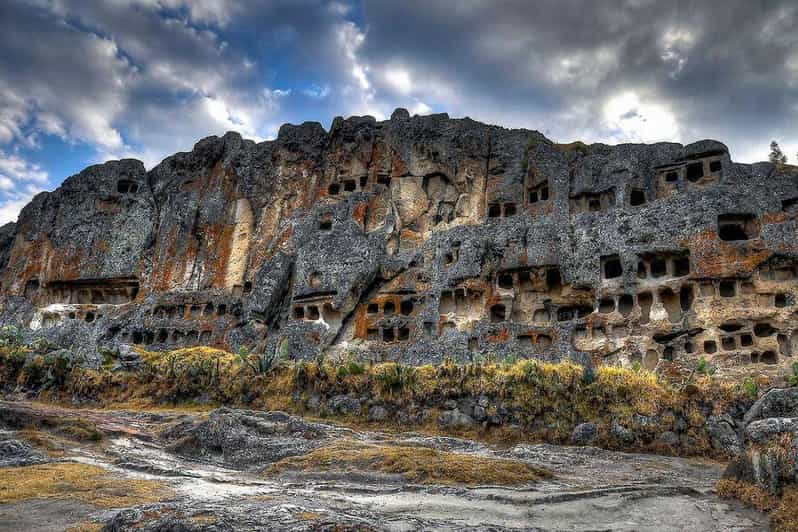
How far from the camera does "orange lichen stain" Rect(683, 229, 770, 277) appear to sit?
29.6 metres

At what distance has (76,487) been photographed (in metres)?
11.1

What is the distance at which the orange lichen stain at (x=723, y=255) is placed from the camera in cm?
2959

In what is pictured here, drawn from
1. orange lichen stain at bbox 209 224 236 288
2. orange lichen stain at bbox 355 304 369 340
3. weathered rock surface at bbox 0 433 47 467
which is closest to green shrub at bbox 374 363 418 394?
weathered rock surface at bbox 0 433 47 467

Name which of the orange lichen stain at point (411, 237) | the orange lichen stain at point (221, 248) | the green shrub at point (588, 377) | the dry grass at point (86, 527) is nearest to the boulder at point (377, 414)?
the green shrub at point (588, 377)

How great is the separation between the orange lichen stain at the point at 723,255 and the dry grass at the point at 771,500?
21.8m

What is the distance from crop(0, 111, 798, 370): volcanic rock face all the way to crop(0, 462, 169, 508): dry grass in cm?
A: 1784

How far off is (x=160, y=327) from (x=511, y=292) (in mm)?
25012

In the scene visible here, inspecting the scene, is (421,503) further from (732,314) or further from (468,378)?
(732,314)

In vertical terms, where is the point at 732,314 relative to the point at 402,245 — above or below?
below

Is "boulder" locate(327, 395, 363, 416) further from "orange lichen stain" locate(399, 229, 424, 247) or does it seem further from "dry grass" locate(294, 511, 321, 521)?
"orange lichen stain" locate(399, 229, 424, 247)

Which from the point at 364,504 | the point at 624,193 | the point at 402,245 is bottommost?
the point at 364,504

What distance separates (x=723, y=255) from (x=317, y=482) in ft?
83.3

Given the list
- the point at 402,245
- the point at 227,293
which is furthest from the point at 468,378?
the point at 227,293

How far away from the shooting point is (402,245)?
4075 cm
